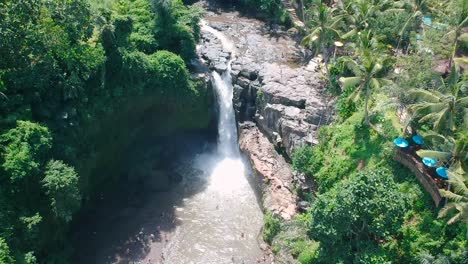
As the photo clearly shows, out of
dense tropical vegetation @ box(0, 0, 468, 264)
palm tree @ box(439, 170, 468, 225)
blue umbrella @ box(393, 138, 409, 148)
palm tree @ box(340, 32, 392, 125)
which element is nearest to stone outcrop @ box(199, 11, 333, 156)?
dense tropical vegetation @ box(0, 0, 468, 264)

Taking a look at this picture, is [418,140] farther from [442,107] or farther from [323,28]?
[323,28]

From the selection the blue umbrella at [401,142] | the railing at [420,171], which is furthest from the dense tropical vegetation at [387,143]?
the blue umbrella at [401,142]

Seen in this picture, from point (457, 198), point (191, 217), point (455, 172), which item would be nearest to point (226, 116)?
point (191, 217)

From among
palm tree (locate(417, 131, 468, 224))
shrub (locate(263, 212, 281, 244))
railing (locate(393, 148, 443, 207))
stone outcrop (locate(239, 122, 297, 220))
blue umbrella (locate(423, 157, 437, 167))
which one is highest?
palm tree (locate(417, 131, 468, 224))

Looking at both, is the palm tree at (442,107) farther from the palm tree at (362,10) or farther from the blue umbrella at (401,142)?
the palm tree at (362,10)

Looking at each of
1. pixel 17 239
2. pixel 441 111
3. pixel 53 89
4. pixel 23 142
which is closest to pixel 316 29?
pixel 441 111

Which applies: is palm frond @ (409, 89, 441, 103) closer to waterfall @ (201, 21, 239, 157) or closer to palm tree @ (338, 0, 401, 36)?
palm tree @ (338, 0, 401, 36)
